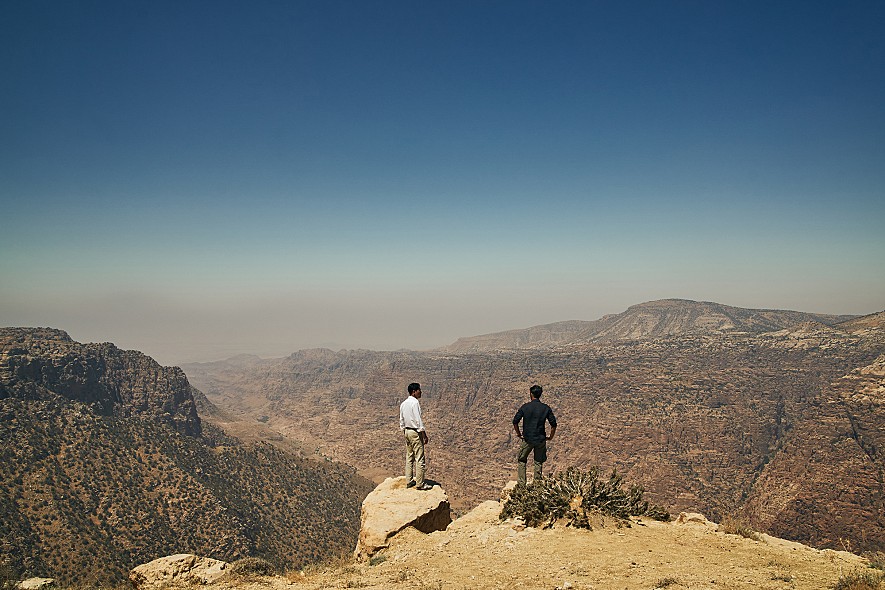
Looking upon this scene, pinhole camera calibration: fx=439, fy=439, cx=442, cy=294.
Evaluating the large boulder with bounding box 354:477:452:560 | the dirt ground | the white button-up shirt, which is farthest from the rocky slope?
the white button-up shirt

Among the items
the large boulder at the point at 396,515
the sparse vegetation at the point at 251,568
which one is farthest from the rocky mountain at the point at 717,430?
the sparse vegetation at the point at 251,568

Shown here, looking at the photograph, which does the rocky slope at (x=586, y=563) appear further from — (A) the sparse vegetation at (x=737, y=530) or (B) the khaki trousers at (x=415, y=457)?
(B) the khaki trousers at (x=415, y=457)

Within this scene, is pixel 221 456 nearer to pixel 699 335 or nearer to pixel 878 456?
pixel 878 456

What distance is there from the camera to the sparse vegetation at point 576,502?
10.4 m

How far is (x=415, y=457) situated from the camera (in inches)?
507

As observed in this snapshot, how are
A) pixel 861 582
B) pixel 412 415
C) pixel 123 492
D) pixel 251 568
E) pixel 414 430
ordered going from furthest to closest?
pixel 123 492 < pixel 414 430 < pixel 412 415 < pixel 251 568 < pixel 861 582

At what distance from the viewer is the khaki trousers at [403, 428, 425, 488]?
484 inches

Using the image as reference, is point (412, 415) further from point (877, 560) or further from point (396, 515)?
point (877, 560)

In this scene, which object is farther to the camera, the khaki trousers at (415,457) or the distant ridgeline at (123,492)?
→ the distant ridgeline at (123,492)

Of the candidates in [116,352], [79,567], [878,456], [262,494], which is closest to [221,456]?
[262,494]

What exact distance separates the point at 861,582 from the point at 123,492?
71853 mm

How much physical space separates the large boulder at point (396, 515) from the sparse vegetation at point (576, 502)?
1.95m

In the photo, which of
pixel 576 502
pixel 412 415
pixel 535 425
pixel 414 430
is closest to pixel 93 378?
pixel 414 430

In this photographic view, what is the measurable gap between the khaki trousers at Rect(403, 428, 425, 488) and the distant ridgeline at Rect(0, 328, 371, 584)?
39.4m
